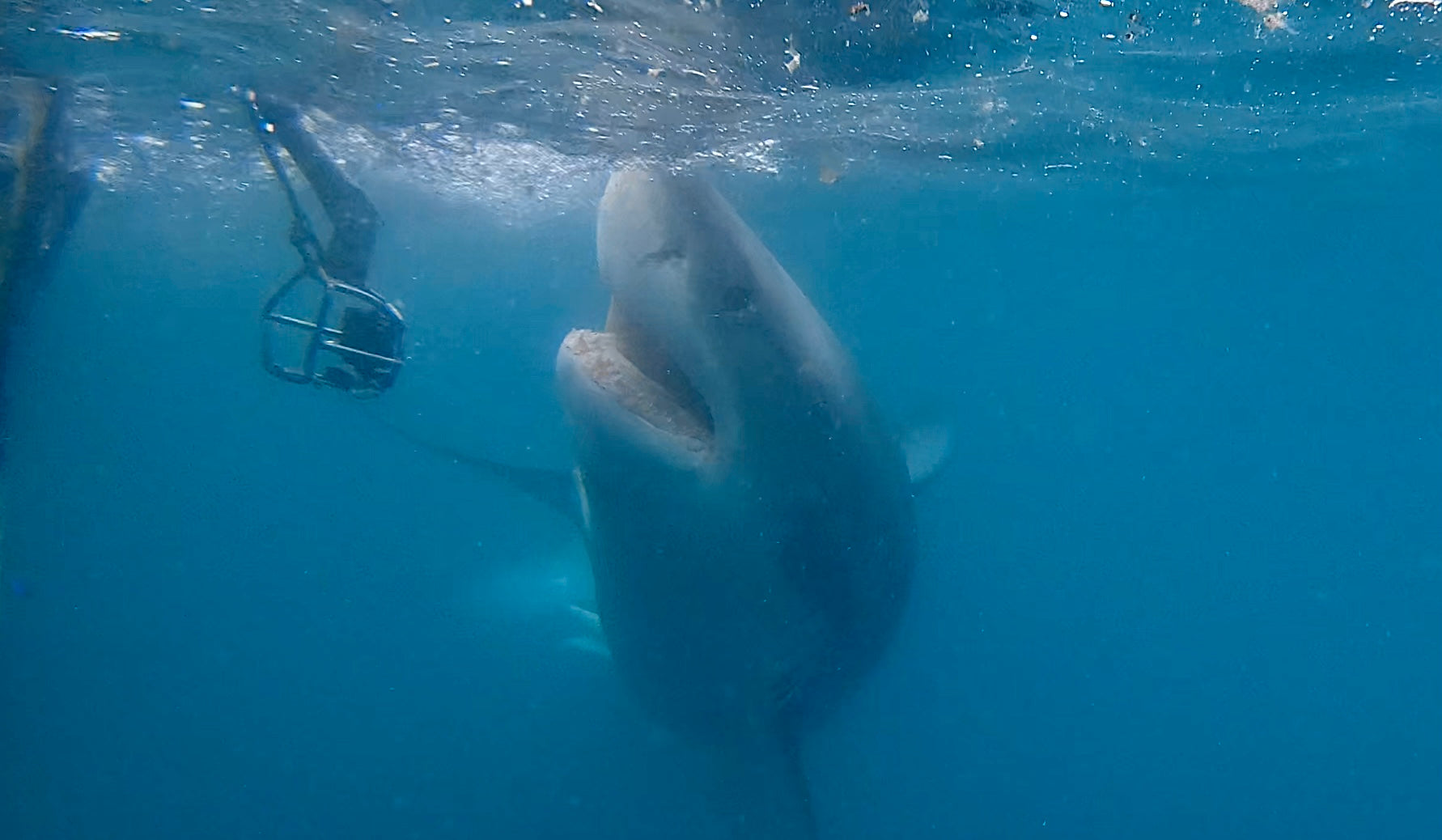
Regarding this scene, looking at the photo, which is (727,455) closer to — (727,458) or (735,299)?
(727,458)

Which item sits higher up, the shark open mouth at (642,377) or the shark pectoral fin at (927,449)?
the shark open mouth at (642,377)

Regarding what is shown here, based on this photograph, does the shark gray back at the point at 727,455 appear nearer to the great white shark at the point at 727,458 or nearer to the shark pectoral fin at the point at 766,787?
the great white shark at the point at 727,458

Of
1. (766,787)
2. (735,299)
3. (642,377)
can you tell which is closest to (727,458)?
(642,377)

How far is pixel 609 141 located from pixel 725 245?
8.33 metres

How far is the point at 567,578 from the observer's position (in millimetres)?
11633

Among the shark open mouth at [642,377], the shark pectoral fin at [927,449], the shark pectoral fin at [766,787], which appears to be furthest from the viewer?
the shark pectoral fin at [927,449]

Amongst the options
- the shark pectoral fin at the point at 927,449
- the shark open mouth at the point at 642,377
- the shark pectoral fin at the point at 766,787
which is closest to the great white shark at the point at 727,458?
the shark open mouth at the point at 642,377

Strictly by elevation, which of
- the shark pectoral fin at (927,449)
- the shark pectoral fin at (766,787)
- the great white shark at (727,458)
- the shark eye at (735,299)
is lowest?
the shark pectoral fin at (766,787)

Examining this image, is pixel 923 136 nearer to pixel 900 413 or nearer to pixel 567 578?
pixel 900 413

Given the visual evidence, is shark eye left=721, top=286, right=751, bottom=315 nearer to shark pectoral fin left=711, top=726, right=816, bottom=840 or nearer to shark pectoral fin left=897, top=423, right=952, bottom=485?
shark pectoral fin left=711, top=726, right=816, bottom=840

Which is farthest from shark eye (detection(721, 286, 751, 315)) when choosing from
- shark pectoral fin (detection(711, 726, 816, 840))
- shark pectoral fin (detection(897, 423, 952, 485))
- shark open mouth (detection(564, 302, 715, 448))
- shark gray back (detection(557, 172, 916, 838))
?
shark pectoral fin (detection(897, 423, 952, 485))

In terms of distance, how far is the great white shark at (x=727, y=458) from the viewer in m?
3.96

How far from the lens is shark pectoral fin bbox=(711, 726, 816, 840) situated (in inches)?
232

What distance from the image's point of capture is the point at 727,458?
13.5ft
